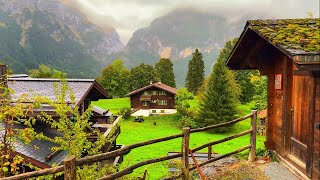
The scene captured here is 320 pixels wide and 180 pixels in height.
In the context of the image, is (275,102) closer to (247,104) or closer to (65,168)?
(65,168)

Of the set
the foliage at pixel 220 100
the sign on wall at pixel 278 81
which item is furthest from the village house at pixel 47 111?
the foliage at pixel 220 100

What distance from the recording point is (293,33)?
733cm

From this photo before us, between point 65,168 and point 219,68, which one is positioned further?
point 219,68

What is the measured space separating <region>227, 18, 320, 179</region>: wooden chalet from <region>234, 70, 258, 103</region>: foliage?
177 feet

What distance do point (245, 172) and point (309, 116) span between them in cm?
280

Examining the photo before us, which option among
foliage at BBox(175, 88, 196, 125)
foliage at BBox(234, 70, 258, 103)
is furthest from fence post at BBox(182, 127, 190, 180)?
foliage at BBox(234, 70, 258, 103)

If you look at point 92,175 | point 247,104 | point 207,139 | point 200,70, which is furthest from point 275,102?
point 200,70

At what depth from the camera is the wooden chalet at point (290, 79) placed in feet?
21.3

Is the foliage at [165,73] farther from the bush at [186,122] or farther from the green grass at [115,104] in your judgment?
the bush at [186,122]

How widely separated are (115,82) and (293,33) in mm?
79862

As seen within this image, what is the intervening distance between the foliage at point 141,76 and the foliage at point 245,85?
2468 centimetres

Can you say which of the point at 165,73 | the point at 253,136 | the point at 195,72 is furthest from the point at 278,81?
the point at 165,73

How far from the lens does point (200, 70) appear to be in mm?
76000

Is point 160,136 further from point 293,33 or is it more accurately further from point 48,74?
point 293,33
